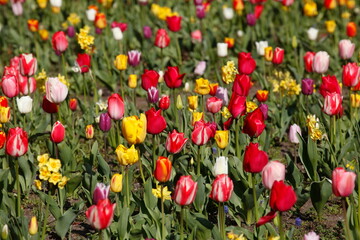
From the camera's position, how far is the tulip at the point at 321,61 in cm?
586

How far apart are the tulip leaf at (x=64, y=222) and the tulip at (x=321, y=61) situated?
2.49 m

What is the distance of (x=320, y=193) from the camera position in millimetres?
4809

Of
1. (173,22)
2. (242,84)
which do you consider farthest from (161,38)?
(242,84)

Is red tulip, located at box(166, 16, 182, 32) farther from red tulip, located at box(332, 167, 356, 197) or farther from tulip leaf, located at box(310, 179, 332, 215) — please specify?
red tulip, located at box(332, 167, 356, 197)

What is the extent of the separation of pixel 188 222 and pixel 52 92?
140 centimetres

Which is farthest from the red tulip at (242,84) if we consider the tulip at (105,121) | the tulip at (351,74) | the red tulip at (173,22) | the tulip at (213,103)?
the red tulip at (173,22)

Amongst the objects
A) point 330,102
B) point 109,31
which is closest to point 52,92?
point 330,102

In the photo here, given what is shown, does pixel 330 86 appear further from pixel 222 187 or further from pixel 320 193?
pixel 222 187

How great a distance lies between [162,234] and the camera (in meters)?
4.36

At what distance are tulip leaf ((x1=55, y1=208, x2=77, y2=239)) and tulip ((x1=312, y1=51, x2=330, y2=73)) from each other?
2485mm

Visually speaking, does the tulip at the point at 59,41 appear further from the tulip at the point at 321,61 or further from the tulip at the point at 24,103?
the tulip at the point at 321,61

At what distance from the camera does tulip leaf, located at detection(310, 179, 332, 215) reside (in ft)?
15.6

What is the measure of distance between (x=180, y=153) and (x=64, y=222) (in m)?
1.22

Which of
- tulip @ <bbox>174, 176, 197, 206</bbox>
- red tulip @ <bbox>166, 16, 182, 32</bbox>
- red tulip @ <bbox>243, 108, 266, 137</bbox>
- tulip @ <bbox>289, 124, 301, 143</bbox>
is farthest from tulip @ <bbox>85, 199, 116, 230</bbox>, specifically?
red tulip @ <bbox>166, 16, 182, 32</bbox>
